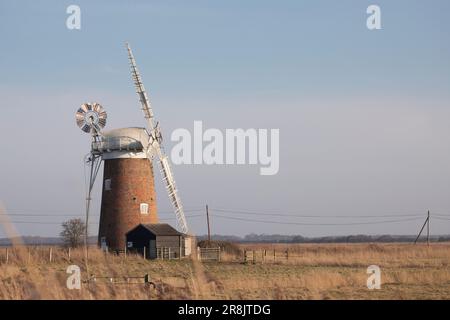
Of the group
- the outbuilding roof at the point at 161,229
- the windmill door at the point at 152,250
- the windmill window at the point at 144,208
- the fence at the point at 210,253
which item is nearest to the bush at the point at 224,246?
the fence at the point at 210,253

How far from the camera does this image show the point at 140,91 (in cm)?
5062

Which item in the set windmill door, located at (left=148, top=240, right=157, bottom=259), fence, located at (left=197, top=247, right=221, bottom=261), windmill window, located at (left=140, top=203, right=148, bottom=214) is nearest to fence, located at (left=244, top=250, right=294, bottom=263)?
fence, located at (left=197, top=247, right=221, bottom=261)

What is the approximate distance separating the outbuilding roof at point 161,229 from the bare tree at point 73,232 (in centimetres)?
1083

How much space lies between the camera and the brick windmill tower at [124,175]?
48656 mm

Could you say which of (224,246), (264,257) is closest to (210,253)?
(264,257)

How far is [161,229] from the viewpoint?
4906 centimetres

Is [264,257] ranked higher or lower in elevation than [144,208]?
lower

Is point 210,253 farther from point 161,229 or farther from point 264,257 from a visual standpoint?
point 161,229

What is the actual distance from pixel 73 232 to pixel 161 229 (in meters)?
12.6

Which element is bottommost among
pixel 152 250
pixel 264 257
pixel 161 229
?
pixel 264 257

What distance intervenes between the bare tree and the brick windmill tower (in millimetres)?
9186

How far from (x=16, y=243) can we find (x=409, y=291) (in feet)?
49.2

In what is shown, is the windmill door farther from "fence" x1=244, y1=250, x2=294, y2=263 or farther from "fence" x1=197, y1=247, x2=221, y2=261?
"fence" x1=244, y1=250, x2=294, y2=263
